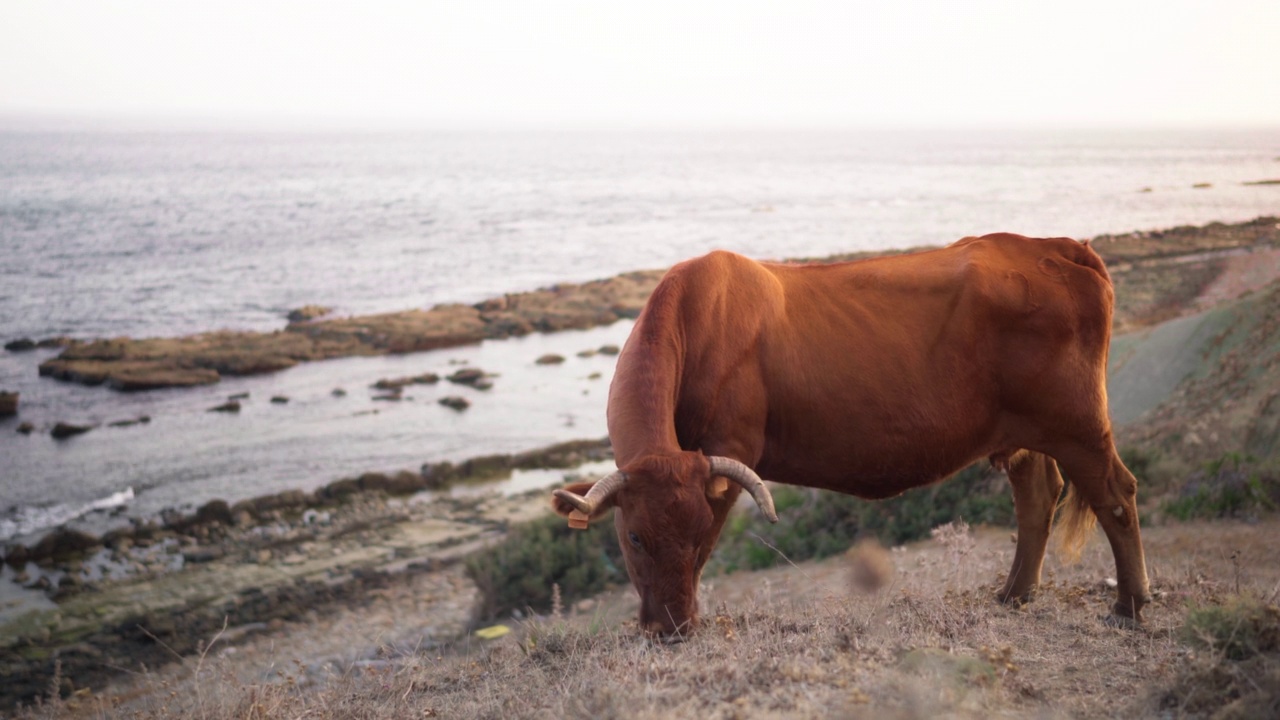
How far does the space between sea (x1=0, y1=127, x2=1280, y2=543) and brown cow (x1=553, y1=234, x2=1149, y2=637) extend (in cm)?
1871

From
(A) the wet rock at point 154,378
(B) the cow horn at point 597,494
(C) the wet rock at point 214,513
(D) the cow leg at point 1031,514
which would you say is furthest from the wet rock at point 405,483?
(B) the cow horn at point 597,494

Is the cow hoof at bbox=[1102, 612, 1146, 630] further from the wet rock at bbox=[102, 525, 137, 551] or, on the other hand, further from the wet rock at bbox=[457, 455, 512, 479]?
the wet rock at bbox=[457, 455, 512, 479]

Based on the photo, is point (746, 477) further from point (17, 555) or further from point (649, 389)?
point (17, 555)

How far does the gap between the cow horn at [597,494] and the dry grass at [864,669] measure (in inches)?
35.0

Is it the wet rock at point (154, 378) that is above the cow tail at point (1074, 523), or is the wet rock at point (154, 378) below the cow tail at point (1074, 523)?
below

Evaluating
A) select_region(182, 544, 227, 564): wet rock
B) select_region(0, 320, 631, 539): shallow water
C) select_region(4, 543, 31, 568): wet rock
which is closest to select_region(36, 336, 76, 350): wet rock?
select_region(0, 320, 631, 539): shallow water

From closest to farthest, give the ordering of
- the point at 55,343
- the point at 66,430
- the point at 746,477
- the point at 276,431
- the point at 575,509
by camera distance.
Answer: the point at 746,477 < the point at 575,509 < the point at 66,430 < the point at 276,431 < the point at 55,343

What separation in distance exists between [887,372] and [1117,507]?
2.09 meters

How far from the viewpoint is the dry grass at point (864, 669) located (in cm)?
428

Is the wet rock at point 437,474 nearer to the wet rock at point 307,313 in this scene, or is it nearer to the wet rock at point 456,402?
the wet rock at point 456,402

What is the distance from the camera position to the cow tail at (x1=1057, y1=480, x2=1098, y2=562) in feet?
22.8

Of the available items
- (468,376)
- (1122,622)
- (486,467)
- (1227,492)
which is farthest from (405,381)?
(1122,622)

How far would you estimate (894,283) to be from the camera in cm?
668

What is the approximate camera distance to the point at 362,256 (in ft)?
229
